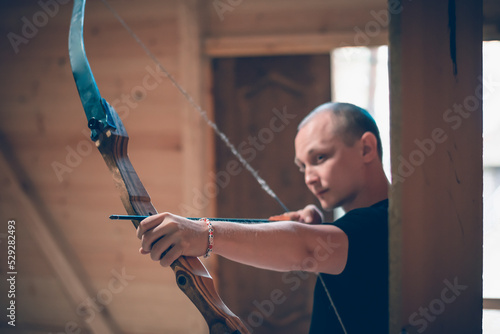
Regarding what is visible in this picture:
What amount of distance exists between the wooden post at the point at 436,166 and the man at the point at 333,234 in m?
0.21

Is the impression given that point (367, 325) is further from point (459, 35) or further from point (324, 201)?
point (459, 35)

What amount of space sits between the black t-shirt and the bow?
0.25 meters

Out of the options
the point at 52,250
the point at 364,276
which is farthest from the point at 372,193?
the point at 52,250

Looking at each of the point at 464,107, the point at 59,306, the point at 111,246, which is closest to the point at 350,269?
the point at 464,107

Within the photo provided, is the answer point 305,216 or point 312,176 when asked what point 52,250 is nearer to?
point 305,216

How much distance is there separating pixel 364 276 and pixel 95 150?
1.94 metres

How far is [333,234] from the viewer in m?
0.78

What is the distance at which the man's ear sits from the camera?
970 mm

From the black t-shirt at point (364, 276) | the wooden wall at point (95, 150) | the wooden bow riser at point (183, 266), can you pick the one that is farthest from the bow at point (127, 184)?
the wooden wall at point (95, 150)

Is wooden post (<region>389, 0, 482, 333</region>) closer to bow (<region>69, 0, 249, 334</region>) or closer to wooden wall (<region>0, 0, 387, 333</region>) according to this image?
bow (<region>69, 0, 249, 334</region>)

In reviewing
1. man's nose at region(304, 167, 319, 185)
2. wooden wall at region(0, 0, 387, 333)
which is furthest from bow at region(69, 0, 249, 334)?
wooden wall at region(0, 0, 387, 333)

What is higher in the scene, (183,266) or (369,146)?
(369,146)

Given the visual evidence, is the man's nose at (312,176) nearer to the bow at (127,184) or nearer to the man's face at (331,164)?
the man's face at (331,164)

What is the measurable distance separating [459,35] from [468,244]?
32 cm
